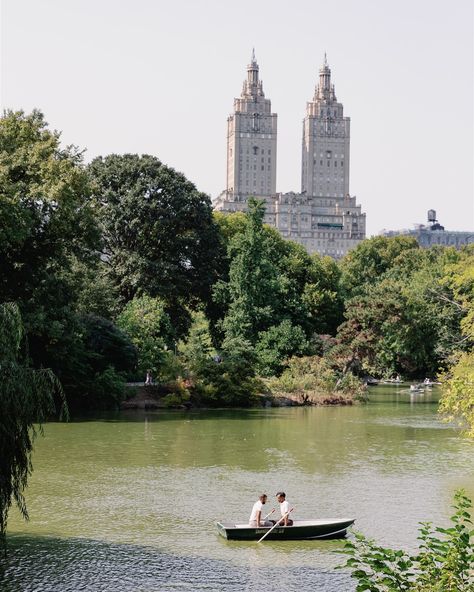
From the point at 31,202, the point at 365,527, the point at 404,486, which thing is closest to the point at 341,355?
the point at 31,202

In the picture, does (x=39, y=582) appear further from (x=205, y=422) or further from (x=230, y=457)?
(x=205, y=422)

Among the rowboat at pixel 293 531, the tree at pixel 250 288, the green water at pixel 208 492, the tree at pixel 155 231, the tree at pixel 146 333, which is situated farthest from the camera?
the tree at pixel 155 231

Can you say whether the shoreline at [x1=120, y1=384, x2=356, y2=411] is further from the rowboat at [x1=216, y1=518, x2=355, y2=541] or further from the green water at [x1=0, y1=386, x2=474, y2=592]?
the rowboat at [x1=216, y1=518, x2=355, y2=541]

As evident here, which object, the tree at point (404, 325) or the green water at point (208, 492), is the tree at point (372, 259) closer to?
the tree at point (404, 325)

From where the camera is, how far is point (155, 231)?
54.6m

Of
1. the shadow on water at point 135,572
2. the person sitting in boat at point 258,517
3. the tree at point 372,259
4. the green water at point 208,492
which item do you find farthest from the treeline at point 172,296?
the shadow on water at point 135,572

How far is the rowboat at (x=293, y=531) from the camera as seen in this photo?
18.2 metres

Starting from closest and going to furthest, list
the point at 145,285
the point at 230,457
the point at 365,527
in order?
1. the point at 365,527
2. the point at 230,457
3. the point at 145,285

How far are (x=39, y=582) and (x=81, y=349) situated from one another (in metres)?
23.8

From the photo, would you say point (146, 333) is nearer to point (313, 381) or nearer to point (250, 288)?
point (313, 381)

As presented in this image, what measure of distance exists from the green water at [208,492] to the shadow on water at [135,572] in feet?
0.10

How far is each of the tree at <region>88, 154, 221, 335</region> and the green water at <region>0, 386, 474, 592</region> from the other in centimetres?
1453

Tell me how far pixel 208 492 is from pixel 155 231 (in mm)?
32756

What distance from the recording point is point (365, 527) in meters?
19.7
